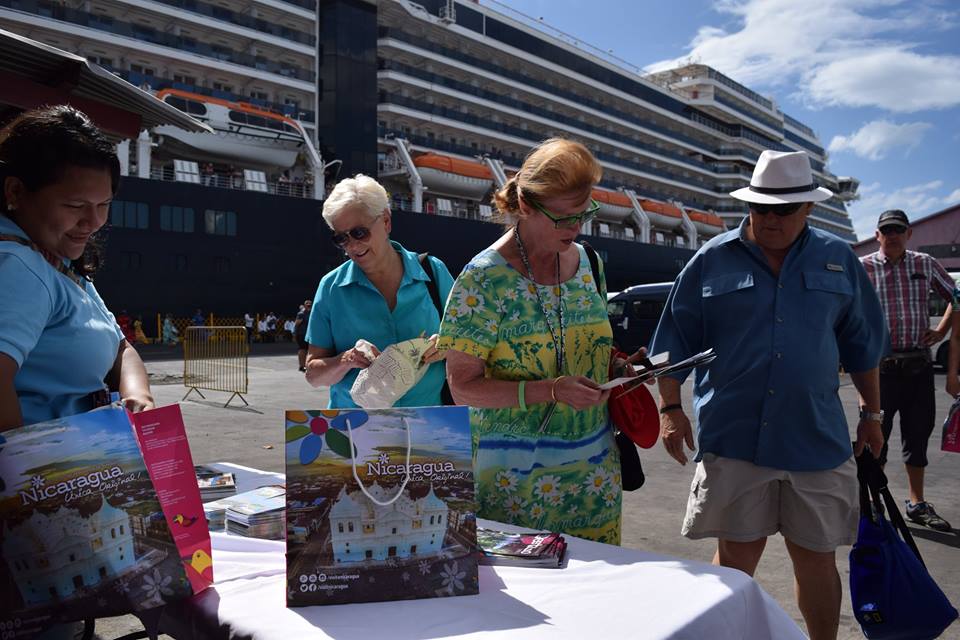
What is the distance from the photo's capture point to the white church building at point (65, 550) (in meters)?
1.16

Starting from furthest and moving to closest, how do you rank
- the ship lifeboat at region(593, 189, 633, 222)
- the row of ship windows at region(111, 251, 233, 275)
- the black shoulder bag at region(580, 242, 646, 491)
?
the ship lifeboat at region(593, 189, 633, 222) → the row of ship windows at region(111, 251, 233, 275) → the black shoulder bag at region(580, 242, 646, 491)

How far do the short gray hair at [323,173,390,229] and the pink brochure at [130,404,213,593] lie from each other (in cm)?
123

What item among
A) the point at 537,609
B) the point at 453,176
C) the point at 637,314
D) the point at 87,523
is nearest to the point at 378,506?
the point at 537,609

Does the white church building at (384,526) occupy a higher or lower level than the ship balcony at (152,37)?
lower

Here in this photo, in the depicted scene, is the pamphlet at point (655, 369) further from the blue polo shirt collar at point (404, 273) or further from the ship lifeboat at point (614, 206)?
the ship lifeboat at point (614, 206)

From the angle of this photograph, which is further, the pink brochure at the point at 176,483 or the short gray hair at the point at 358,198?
the short gray hair at the point at 358,198

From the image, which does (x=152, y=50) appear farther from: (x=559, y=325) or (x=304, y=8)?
(x=559, y=325)

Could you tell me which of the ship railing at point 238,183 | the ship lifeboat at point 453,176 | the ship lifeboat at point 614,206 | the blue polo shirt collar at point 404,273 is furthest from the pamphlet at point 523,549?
the ship lifeboat at point 614,206

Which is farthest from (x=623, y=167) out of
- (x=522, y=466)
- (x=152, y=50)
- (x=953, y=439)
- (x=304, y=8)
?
(x=522, y=466)

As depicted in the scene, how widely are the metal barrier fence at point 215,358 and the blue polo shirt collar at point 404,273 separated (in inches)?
330

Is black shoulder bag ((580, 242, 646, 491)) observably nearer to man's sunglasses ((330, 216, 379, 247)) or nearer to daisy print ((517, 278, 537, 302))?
daisy print ((517, 278, 537, 302))

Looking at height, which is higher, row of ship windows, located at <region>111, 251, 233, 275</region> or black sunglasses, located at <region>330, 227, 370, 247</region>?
row of ship windows, located at <region>111, 251, 233, 275</region>

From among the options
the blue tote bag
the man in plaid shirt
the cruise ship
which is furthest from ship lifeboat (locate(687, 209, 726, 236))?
the blue tote bag

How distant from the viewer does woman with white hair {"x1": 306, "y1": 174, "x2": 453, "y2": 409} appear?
2.51 meters
